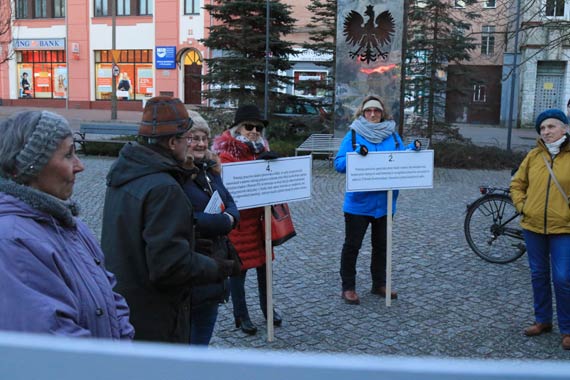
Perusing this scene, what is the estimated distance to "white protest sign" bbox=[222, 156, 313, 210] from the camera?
448cm

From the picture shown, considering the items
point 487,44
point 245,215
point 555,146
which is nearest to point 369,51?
point 555,146

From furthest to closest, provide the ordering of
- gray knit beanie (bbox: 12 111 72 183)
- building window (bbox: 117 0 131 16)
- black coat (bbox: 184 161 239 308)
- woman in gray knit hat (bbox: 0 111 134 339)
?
1. building window (bbox: 117 0 131 16)
2. black coat (bbox: 184 161 239 308)
3. gray knit beanie (bbox: 12 111 72 183)
4. woman in gray knit hat (bbox: 0 111 134 339)

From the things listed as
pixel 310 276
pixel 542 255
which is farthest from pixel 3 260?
pixel 310 276

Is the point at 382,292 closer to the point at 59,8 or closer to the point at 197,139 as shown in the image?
the point at 197,139

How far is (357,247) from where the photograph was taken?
5.48 metres

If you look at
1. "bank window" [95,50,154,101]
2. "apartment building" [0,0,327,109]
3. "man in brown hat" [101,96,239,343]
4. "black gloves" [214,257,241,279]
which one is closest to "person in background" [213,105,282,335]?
"black gloves" [214,257,241,279]

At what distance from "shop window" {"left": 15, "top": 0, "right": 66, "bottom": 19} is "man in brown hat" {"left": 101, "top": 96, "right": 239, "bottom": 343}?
133 feet

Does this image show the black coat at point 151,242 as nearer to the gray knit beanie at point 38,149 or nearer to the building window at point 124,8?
the gray knit beanie at point 38,149

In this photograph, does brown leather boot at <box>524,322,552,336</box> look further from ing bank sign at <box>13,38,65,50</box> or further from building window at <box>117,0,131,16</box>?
ing bank sign at <box>13,38,65,50</box>

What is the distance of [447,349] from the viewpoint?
4.54m

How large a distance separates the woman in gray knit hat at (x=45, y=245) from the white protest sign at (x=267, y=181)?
94.1 inches

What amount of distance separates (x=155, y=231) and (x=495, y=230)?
16.7 feet

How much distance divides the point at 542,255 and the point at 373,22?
1147 centimetres

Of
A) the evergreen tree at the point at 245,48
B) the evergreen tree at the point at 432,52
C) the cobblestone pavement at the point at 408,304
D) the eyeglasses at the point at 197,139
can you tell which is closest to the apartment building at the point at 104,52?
the evergreen tree at the point at 432,52
